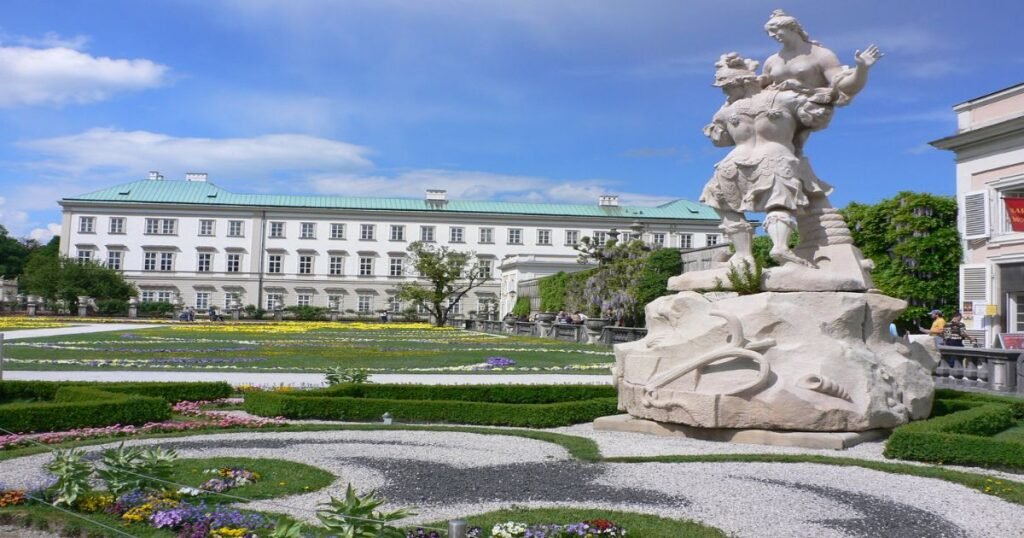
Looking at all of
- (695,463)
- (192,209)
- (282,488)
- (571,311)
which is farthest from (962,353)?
(192,209)

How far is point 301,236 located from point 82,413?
223ft

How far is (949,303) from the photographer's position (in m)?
28.3

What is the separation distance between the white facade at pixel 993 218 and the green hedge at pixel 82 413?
79.1ft

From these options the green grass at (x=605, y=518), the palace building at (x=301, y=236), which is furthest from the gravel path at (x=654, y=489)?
the palace building at (x=301, y=236)

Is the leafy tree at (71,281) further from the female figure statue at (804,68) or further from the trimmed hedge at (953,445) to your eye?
the trimmed hedge at (953,445)

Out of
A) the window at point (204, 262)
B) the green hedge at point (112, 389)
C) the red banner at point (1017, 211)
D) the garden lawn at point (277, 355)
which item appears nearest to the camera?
the green hedge at point (112, 389)

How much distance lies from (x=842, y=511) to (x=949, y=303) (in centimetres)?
2563

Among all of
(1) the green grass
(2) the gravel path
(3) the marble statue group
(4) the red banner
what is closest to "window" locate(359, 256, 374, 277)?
(4) the red banner

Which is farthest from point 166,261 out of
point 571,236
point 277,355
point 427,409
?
point 427,409

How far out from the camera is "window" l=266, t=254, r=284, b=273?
7535 centimetres

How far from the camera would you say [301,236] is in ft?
249

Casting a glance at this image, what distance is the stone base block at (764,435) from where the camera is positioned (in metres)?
8.52

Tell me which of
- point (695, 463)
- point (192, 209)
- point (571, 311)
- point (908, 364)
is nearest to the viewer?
point (695, 463)

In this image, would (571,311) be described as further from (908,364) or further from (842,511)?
(842,511)
